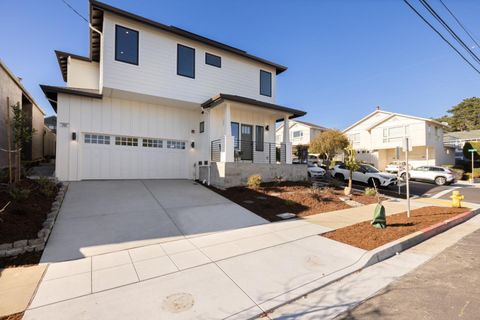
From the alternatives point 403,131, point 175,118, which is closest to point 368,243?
point 175,118

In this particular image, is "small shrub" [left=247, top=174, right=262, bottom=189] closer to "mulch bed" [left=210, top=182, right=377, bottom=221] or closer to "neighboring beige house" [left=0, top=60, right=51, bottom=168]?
"mulch bed" [left=210, top=182, right=377, bottom=221]

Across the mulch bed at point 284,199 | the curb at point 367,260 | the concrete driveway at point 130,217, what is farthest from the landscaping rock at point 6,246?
the mulch bed at point 284,199

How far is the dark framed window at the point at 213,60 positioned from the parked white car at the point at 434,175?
645 inches

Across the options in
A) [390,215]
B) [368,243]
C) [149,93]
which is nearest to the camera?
[368,243]

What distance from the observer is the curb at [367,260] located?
126 inches

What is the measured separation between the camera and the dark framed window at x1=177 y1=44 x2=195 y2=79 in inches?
460

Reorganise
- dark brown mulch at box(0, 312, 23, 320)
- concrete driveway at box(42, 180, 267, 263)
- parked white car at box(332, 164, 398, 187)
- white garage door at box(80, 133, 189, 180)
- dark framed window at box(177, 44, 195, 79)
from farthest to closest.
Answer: parked white car at box(332, 164, 398, 187) → dark framed window at box(177, 44, 195, 79) → white garage door at box(80, 133, 189, 180) → concrete driveway at box(42, 180, 267, 263) → dark brown mulch at box(0, 312, 23, 320)

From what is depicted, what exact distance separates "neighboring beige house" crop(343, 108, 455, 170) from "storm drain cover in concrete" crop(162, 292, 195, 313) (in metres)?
28.5

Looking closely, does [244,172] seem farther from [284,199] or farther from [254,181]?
[284,199]

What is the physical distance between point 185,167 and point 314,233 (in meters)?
8.82

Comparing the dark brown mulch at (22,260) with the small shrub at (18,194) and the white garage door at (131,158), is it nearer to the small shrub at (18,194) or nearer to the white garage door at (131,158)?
the small shrub at (18,194)

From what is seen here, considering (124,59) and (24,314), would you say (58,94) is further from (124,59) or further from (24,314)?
(24,314)

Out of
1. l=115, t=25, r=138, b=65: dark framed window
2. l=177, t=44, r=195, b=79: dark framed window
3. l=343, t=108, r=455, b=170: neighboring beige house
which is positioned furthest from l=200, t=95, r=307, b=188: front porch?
l=343, t=108, r=455, b=170: neighboring beige house

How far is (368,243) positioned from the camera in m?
5.26
